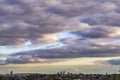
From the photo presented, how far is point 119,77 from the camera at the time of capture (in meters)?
128

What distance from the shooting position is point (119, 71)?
126 metres

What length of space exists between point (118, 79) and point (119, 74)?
129 inches

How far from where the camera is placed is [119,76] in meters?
129

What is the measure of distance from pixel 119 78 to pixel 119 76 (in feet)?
2.93

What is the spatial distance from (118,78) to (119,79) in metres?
1.21

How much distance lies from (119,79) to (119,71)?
106 inches

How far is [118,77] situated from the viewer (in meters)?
129

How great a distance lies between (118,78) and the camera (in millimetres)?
129000

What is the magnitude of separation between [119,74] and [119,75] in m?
1.52

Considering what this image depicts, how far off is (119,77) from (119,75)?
5.54ft

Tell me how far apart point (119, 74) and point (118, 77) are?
2.40 metres

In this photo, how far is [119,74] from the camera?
5182 inches

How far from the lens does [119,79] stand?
128 metres

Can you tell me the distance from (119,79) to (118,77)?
5.30ft
